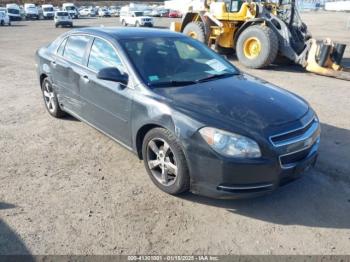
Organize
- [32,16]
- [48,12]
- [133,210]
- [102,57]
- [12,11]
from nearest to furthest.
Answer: [133,210] < [102,57] < [12,11] < [48,12] < [32,16]

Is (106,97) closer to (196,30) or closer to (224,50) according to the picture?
(196,30)

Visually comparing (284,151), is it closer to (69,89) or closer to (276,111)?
(276,111)

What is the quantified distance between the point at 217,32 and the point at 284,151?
949cm

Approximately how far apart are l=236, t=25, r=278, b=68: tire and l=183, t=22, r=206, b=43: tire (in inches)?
58.8

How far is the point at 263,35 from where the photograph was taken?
10.4 metres

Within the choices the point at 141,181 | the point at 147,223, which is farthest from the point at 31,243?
the point at 141,181

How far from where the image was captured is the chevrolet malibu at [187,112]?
321cm

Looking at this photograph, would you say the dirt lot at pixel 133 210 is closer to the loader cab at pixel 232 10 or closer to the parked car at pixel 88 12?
the loader cab at pixel 232 10

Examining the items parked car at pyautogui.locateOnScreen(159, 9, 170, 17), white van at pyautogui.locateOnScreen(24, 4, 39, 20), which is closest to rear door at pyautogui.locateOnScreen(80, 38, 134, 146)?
white van at pyautogui.locateOnScreen(24, 4, 39, 20)

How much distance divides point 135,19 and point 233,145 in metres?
34.7

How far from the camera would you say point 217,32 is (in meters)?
12.1

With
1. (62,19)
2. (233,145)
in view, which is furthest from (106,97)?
(62,19)

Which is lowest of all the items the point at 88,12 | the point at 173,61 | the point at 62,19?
the point at 173,61

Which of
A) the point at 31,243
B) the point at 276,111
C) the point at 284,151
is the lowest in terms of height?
the point at 31,243
